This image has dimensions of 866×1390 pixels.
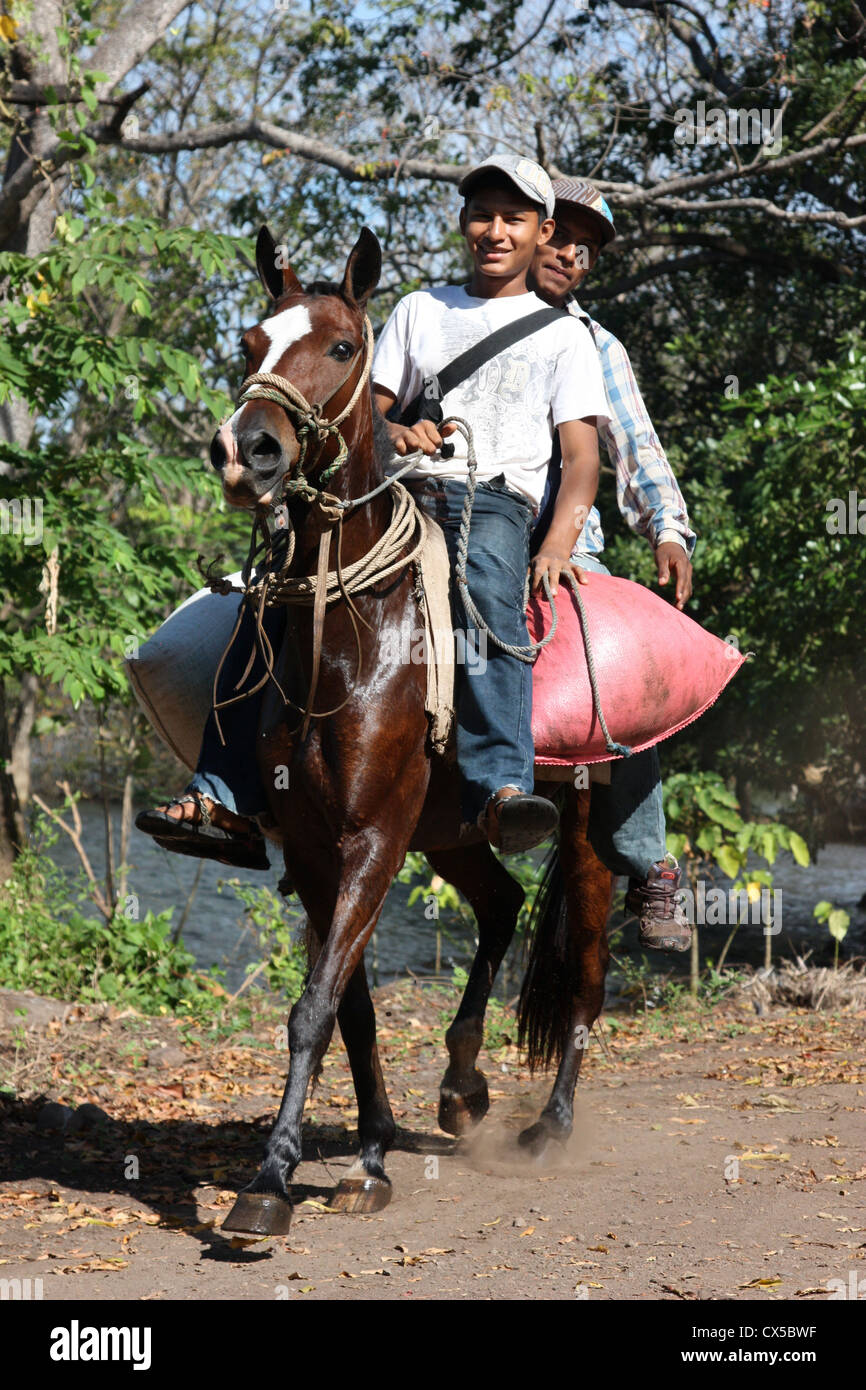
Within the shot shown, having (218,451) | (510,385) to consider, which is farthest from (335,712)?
(510,385)

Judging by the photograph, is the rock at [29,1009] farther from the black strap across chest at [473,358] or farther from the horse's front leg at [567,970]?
the black strap across chest at [473,358]

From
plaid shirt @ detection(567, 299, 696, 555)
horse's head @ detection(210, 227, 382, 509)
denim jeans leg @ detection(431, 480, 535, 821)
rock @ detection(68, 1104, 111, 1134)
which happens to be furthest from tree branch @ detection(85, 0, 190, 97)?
rock @ detection(68, 1104, 111, 1134)

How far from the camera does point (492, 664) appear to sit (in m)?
4.38

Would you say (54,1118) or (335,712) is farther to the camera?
(54,1118)

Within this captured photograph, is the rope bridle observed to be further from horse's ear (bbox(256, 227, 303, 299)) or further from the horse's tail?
the horse's tail

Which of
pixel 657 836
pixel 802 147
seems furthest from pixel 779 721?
pixel 657 836

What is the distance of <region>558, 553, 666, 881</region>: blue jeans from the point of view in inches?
210

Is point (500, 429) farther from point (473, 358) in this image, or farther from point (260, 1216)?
point (260, 1216)

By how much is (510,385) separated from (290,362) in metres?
1.05

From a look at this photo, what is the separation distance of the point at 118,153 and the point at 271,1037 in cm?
1181

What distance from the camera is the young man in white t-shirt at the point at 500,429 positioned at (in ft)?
14.3

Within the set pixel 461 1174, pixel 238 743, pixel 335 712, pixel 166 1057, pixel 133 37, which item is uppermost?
pixel 133 37
